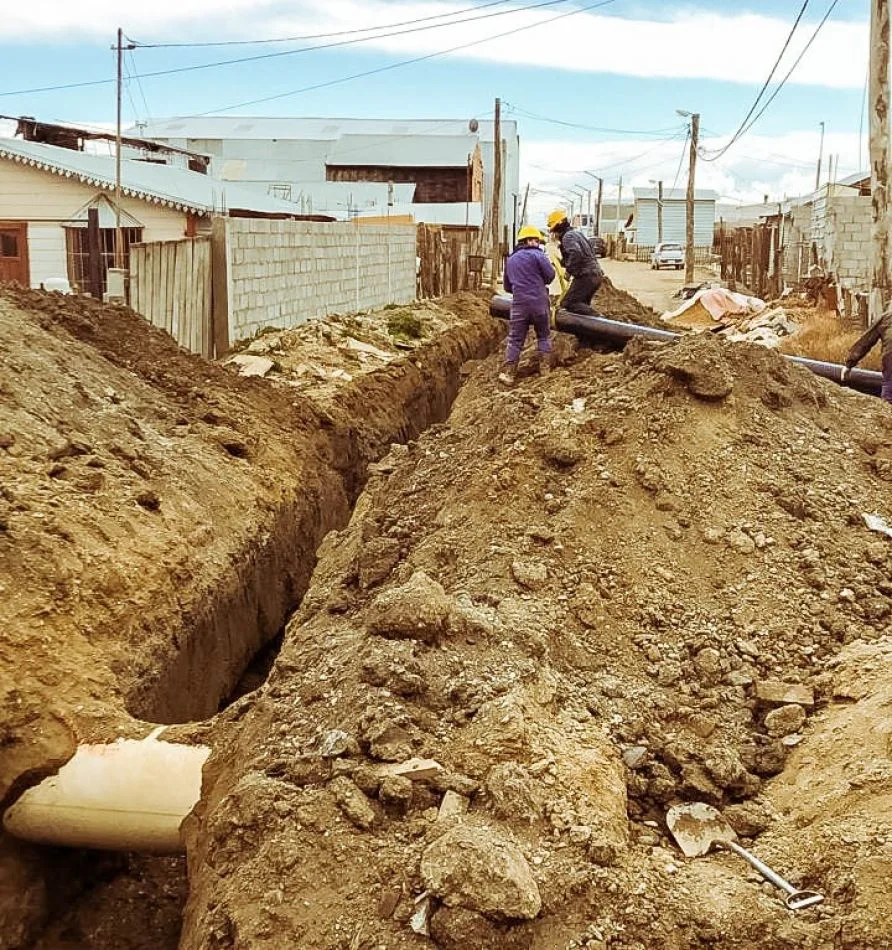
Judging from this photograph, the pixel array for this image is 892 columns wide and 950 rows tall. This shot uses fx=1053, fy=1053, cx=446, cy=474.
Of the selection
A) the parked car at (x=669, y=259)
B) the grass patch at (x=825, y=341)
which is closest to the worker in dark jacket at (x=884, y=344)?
the grass patch at (x=825, y=341)

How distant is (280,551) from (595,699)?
4.46 meters

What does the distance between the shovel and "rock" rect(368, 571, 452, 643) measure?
1.20m

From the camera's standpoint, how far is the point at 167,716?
6156mm

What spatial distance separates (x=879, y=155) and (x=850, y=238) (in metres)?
5.55

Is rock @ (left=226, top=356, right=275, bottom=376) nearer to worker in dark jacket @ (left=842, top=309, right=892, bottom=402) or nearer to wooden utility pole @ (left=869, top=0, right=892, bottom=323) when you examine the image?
worker in dark jacket @ (left=842, top=309, right=892, bottom=402)

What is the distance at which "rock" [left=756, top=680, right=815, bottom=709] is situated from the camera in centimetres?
431

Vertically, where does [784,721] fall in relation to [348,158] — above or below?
below

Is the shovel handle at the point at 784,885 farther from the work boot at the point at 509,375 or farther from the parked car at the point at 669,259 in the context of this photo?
the parked car at the point at 669,259

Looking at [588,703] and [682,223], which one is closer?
[588,703]

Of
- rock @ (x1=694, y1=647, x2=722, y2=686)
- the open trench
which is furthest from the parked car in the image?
rock @ (x1=694, y1=647, x2=722, y2=686)

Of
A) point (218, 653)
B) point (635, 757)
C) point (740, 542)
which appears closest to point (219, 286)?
point (218, 653)

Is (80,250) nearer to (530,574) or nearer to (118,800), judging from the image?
(118,800)

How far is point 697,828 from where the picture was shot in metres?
3.65

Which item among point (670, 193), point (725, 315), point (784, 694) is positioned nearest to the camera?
point (784, 694)
